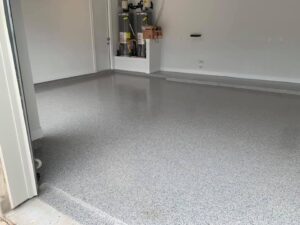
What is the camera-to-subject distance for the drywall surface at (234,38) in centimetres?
492

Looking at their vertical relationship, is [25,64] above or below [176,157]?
above

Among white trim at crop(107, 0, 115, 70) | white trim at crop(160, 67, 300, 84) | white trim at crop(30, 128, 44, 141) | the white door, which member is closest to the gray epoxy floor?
white trim at crop(30, 128, 44, 141)

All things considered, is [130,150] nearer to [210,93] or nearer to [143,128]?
[143,128]

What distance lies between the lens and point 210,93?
15.4ft

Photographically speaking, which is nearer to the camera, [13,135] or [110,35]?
[13,135]

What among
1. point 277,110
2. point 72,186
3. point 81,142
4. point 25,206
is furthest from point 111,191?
point 277,110

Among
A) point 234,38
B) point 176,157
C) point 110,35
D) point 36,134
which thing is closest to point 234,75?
point 234,38

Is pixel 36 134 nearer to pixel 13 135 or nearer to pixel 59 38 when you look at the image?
pixel 13 135

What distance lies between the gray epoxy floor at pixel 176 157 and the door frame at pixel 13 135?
22 cm

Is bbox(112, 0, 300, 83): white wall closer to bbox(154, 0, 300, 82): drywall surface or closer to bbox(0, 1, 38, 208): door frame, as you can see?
bbox(154, 0, 300, 82): drywall surface

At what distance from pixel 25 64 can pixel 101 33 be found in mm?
4097

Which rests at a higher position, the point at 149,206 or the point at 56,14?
the point at 56,14

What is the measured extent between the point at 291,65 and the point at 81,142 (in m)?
4.26

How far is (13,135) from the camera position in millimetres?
1682
